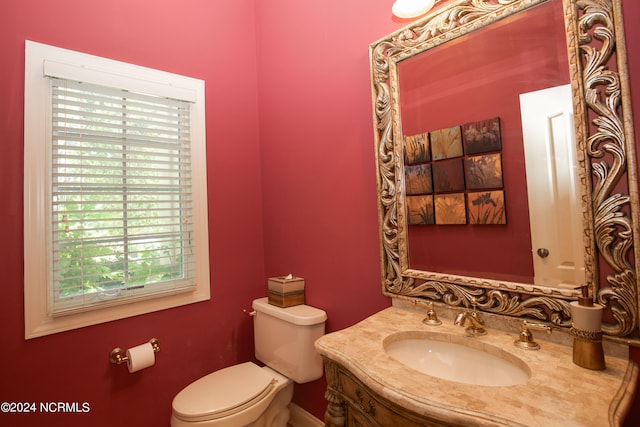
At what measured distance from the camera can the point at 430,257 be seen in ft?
3.90

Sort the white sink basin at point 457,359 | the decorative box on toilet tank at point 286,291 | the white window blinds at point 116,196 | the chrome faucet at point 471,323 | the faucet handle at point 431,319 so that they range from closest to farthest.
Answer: the white sink basin at point 457,359 < the chrome faucet at point 471,323 < the faucet handle at point 431,319 < the white window blinds at point 116,196 < the decorative box on toilet tank at point 286,291

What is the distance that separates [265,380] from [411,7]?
1.75 m

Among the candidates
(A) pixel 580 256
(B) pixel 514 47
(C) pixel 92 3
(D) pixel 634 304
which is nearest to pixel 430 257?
(A) pixel 580 256

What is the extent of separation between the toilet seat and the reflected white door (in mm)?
1239

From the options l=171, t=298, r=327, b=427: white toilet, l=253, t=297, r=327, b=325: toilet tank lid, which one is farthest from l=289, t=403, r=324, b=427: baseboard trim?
l=253, t=297, r=327, b=325: toilet tank lid

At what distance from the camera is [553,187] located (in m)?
0.90

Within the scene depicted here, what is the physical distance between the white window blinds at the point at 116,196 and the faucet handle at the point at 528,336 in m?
1.57

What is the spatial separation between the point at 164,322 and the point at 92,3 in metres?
1.66

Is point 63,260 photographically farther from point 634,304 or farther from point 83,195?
point 634,304

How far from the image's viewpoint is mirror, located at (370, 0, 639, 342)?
804mm

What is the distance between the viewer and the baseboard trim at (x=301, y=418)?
167 cm

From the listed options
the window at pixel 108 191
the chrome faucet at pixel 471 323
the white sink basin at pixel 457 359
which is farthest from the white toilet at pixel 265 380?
the chrome faucet at pixel 471 323

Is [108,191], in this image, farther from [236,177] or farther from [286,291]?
[286,291]

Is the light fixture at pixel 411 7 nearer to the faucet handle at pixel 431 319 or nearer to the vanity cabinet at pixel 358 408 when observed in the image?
the faucet handle at pixel 431 319
